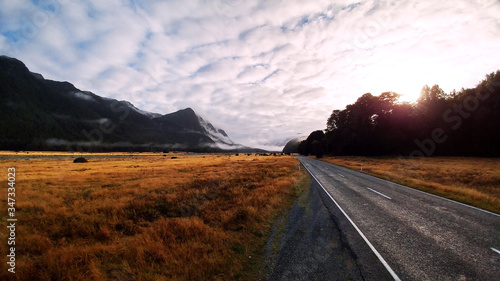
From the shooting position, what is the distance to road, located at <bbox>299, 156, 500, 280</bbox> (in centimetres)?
489

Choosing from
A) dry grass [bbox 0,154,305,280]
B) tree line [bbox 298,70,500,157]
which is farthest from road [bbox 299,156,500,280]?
tree line [bbox 298,70,500,157]

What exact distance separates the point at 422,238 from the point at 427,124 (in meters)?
68.0

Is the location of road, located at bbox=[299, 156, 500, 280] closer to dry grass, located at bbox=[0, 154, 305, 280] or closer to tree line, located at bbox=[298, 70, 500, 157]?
dry grass, located at bbox=[0, 154, 305, 280]

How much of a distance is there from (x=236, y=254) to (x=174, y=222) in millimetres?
3626

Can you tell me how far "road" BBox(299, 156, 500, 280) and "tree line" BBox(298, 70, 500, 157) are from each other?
168ft

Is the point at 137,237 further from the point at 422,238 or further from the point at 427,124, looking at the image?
the point at 427,124

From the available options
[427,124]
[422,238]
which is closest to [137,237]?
[422,238]

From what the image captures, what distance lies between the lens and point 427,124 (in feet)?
186

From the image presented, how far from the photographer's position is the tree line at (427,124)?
42.7m

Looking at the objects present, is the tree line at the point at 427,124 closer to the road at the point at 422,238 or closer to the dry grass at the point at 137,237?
the road at the point at 422,238

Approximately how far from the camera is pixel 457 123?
4978 cm

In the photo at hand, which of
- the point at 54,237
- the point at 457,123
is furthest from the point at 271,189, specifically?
the point at 457,123

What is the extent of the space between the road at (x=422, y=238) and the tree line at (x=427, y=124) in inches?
2011

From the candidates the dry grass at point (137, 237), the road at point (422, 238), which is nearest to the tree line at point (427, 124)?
the road at point (422, 238)
